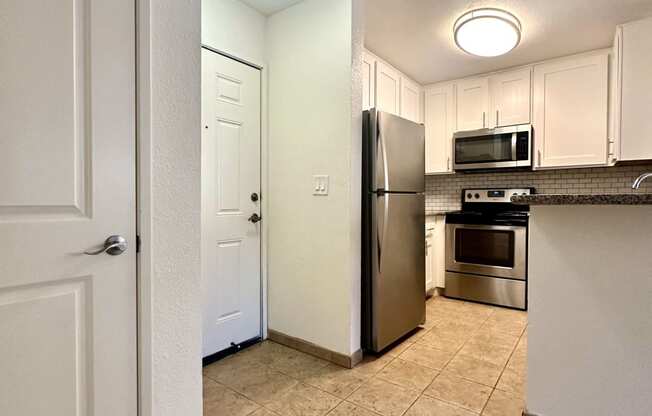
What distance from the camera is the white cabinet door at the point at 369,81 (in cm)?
304

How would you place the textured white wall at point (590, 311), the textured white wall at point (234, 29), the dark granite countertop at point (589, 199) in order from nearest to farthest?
1. the dark granite countertop at point (589, 199)
2. the textured white wall at point (590, 311)
3. the textured white wall at point (234, 29)

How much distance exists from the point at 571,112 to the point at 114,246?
380 cm

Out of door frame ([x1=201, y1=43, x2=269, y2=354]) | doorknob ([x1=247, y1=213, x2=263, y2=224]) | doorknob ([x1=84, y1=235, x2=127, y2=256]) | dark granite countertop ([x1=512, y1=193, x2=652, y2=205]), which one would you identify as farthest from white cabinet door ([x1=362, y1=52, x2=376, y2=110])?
doorknob ([x1=84, y1=235, x2=127, y2=256])

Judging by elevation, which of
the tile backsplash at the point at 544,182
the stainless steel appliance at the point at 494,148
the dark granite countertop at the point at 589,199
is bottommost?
the dark granite countertop at the point at 589,199

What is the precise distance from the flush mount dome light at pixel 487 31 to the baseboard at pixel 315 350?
→ 2.30m

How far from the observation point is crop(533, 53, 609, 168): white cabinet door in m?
3.05

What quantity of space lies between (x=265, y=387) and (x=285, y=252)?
2.97 feet

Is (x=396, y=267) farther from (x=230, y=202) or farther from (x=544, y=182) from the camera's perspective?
(x=544, y=182)

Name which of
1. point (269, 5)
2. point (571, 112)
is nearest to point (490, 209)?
point (571, 112)

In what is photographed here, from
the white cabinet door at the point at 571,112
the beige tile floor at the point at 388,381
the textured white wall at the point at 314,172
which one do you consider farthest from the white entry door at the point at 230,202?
the white cabinet door at the point at 571,112

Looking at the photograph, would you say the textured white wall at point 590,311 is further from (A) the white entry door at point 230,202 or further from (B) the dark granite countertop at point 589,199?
(A) the white entry door at point 230,202

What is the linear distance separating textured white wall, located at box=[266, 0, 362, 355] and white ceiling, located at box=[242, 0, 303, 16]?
39 millimetres

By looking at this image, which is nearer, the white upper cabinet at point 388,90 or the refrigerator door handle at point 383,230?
the refrigerator door handle at point 383,230

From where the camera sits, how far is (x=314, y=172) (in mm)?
2305
